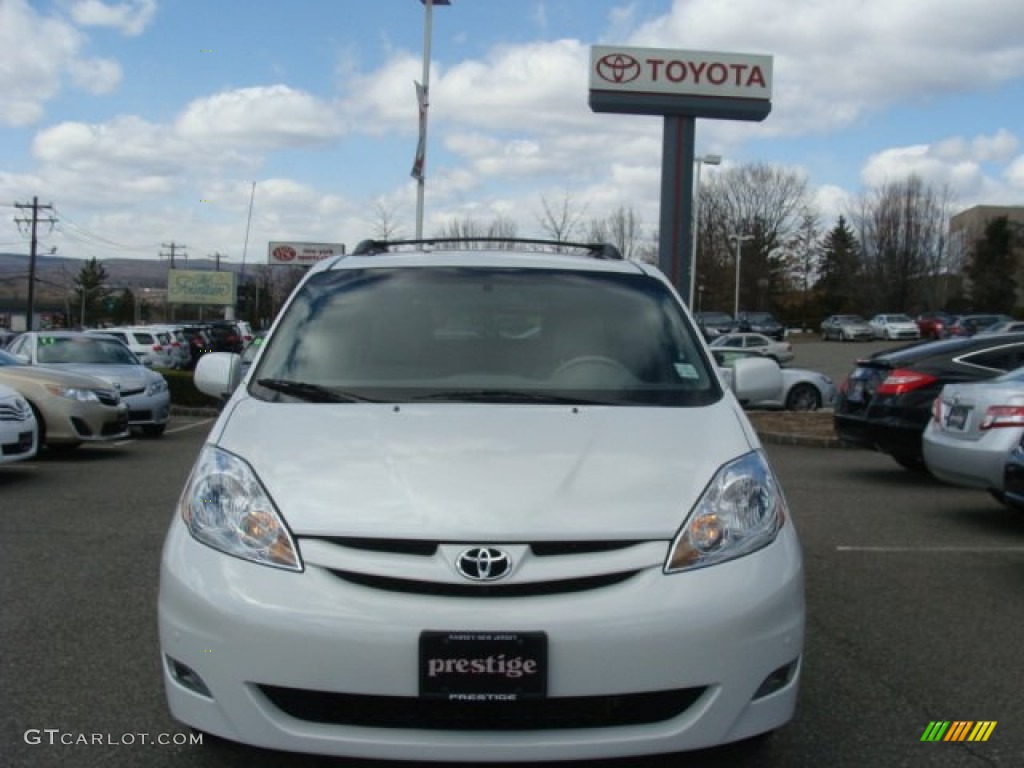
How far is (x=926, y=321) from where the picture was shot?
56.6 m

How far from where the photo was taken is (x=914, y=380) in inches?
385

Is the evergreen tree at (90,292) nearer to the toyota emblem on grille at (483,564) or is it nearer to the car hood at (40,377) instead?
the car hood at (40,377)

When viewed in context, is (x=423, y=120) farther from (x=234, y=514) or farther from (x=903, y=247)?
(x=903, y=247)

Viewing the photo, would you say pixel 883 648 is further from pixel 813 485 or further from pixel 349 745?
pixel 813 485

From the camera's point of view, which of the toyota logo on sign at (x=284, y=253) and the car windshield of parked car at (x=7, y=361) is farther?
the toyota logo on sign at (x=284, y=253)

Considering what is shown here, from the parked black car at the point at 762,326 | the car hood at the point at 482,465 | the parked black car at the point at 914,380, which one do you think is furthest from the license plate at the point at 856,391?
the parked black car at the point at 762,326

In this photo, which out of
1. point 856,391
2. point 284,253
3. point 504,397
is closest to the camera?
point 504,397

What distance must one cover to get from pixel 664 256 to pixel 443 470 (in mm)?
21817

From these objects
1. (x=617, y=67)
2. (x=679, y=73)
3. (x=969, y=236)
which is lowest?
(x=679, y=73)

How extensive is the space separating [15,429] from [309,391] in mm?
6666

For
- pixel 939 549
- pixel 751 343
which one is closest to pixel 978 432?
pixel 939 549

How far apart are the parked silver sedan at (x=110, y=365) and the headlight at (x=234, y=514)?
11216 millimetres

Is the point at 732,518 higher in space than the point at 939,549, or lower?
higher

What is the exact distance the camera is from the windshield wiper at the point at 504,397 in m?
3.54
